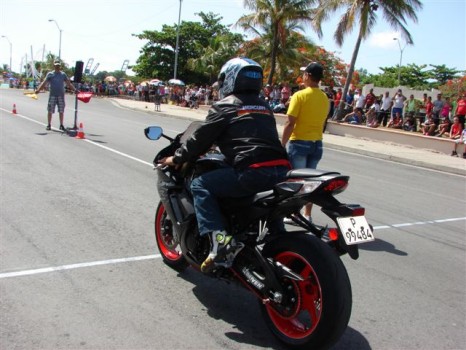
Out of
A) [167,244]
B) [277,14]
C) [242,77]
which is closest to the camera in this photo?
[242,77]

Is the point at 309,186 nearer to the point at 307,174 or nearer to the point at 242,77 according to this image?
the point at 307,174

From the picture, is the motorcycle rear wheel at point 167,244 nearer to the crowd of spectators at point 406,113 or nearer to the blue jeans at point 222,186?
the blue jeans at point 222,186

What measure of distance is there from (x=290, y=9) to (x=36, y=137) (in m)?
23.7

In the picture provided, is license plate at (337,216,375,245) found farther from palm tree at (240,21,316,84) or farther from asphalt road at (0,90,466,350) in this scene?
palm tree at (240,21,316,84)

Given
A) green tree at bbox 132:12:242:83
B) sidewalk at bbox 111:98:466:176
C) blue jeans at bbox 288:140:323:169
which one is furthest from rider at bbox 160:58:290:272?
green tree at bbox 132:12:242:83

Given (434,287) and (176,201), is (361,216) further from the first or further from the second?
(434,287)

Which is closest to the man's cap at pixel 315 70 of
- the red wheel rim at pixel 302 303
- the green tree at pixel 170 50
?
the red wheel rim at pixel 302 303

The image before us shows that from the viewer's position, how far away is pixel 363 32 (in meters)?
23.8

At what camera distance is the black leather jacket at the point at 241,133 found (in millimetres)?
3566

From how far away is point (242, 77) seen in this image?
146 inches

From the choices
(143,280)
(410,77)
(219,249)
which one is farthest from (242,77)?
(410,77)

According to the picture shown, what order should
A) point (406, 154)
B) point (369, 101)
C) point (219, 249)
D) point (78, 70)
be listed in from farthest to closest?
1. point (369, 101)
2. point (406, 154)
3. point (78, 70)
4. point (219, 249)

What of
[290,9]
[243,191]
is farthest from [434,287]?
[290,9]

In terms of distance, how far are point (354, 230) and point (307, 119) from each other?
3.09 meters
